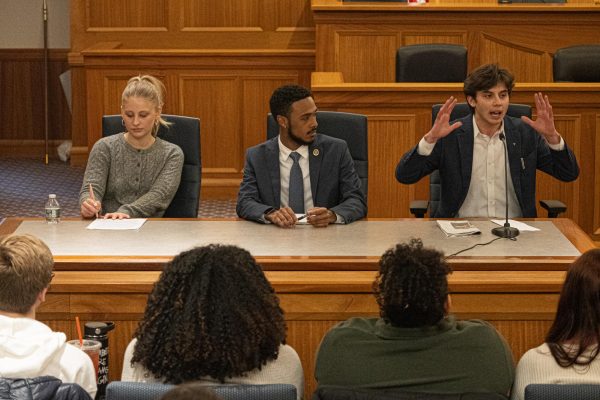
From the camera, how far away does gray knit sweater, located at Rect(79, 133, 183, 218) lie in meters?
4.75

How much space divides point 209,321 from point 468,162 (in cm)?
263

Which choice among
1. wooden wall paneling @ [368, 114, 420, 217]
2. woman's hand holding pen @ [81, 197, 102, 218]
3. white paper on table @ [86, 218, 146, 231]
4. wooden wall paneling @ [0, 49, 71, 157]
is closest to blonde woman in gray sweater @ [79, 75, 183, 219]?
woman's hand holding pen @ [81, 197, 102, 218]

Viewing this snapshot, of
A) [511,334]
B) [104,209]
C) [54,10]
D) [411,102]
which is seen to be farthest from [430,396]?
[54,10]

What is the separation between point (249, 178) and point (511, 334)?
62.5 inches

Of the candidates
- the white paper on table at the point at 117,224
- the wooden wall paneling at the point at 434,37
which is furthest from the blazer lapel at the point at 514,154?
the wooden wall paneling at the point at 434,37

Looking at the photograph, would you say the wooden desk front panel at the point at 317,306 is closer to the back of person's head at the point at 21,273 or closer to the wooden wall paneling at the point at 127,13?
the back of person's head at the point at 21,273

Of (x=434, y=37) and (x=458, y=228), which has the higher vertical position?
(x=434, y=37)

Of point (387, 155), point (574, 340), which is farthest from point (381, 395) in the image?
point (387, 155)

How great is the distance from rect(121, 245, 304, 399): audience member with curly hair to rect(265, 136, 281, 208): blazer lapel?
2.00m

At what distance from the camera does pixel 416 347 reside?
2510 mm

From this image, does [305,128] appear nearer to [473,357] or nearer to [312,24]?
[473,357]

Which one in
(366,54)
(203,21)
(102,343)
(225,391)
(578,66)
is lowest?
(102,343)

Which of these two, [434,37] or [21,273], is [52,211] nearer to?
[21,273]

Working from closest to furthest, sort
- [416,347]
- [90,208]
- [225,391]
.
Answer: [225,391] < [416,347] < [90,208]
